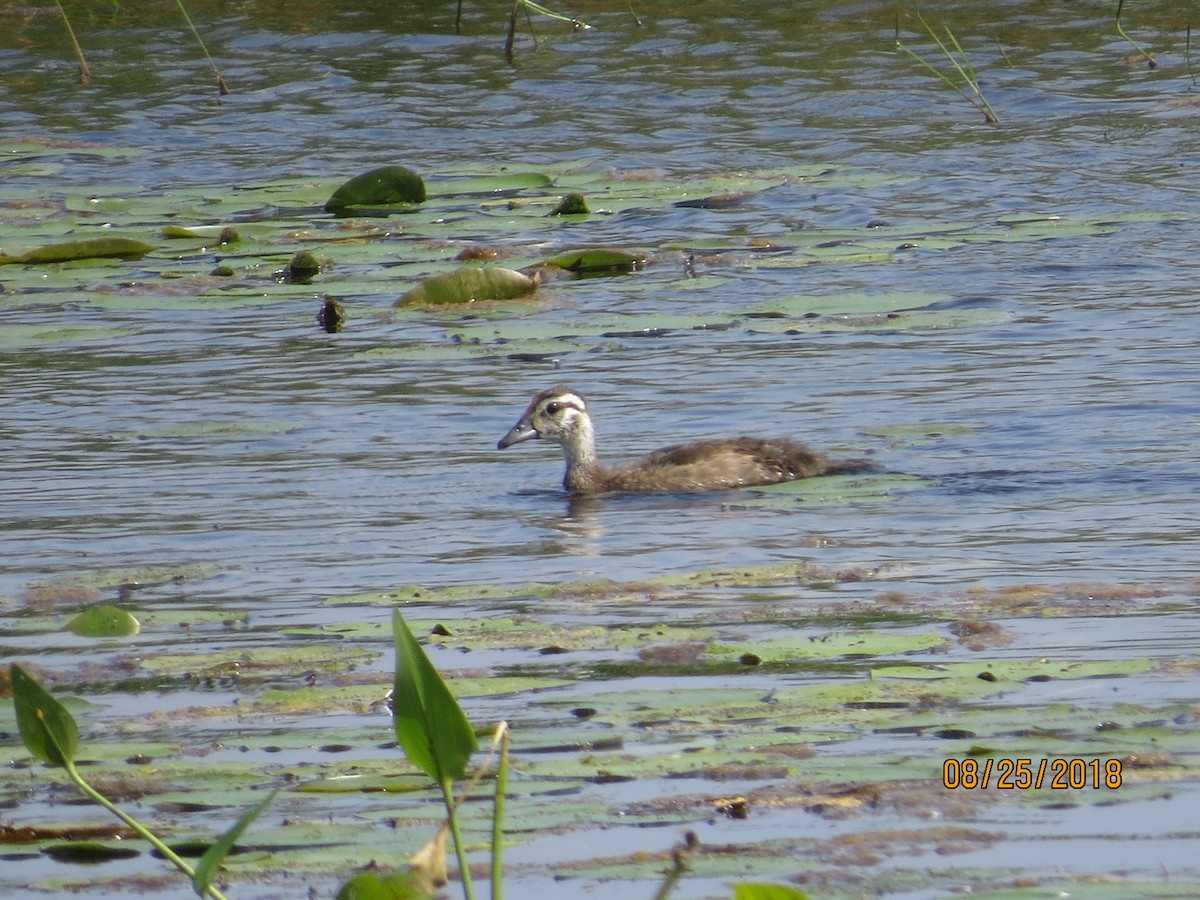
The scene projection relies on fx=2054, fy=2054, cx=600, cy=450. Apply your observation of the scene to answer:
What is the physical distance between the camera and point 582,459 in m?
10.6

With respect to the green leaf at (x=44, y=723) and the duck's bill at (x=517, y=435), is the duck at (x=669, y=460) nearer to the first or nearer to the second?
the duck's bill at (x=517, y=435)

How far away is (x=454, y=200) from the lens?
56.5ft

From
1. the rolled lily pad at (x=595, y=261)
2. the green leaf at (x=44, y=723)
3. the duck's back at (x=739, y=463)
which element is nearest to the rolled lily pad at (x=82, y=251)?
the rolled lily pad at (x=595, y=261)

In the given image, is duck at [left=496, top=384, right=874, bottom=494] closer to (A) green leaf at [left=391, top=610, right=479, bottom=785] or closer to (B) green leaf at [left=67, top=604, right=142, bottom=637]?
(B) green leaf at [left=67, top=604, right=142, bottom=637]

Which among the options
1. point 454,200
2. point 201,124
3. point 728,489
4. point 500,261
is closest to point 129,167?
point 201,124

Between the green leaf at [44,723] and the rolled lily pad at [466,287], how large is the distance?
9556 millimetres

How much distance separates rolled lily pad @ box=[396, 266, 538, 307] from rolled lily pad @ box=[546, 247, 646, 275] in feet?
3.00

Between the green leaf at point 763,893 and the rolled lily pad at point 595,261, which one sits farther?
the rolled lily pad at point 595,261

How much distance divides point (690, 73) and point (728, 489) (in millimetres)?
13096

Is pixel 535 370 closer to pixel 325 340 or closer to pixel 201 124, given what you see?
pixel 325 340

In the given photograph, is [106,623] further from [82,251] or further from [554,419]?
[82,251]

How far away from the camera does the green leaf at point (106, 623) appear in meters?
6.64

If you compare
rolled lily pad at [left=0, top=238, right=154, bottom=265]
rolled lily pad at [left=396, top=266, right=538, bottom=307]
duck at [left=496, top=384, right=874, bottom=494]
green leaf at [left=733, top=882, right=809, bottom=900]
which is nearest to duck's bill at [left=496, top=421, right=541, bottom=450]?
duck at [left=496, top=384, right=874, bottom=494]

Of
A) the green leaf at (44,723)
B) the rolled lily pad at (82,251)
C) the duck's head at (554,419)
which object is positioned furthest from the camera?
the rolled lily pad at (82,251)
